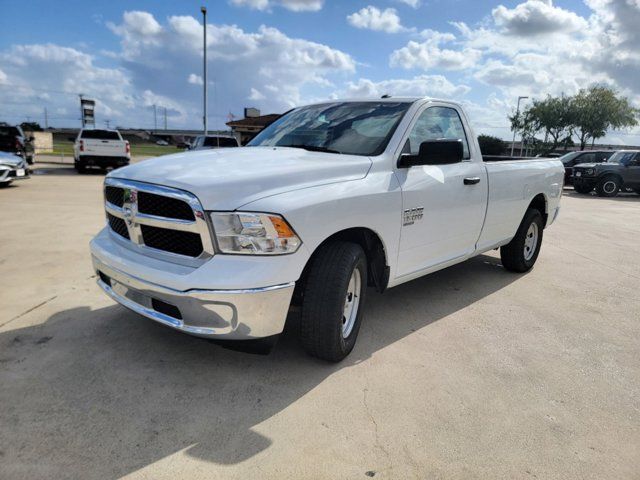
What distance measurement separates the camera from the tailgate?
693 inches

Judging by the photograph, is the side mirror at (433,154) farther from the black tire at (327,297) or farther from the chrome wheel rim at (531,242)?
the chrome wheel rim at (531,242)

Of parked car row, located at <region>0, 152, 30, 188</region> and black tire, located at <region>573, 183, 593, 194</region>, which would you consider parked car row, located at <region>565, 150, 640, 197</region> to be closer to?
black tire, located at <region>573, 183, 593, 194</region>

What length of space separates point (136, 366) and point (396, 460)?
1.78 metres

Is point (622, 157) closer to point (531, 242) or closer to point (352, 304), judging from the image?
point (531, 242)

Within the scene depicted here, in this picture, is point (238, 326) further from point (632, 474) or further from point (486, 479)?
point (632, 474)

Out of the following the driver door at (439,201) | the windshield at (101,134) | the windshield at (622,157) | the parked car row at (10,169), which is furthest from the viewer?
the windshield at (622,157)

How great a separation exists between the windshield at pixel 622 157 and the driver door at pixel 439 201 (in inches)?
698

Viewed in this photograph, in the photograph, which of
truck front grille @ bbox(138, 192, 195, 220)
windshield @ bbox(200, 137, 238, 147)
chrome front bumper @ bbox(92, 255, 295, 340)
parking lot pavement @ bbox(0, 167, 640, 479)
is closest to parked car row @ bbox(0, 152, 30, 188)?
windshield @ bbox(200, 137, 238, 147)

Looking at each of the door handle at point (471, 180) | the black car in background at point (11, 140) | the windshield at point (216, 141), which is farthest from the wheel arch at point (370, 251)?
the black car in background at point (11, 140)

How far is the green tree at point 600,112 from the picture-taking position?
1638 inches

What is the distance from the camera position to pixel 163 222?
2.71 m

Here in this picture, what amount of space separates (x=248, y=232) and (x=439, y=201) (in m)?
1.82

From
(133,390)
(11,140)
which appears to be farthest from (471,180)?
(11,140)

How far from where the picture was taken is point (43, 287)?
4438 mm
